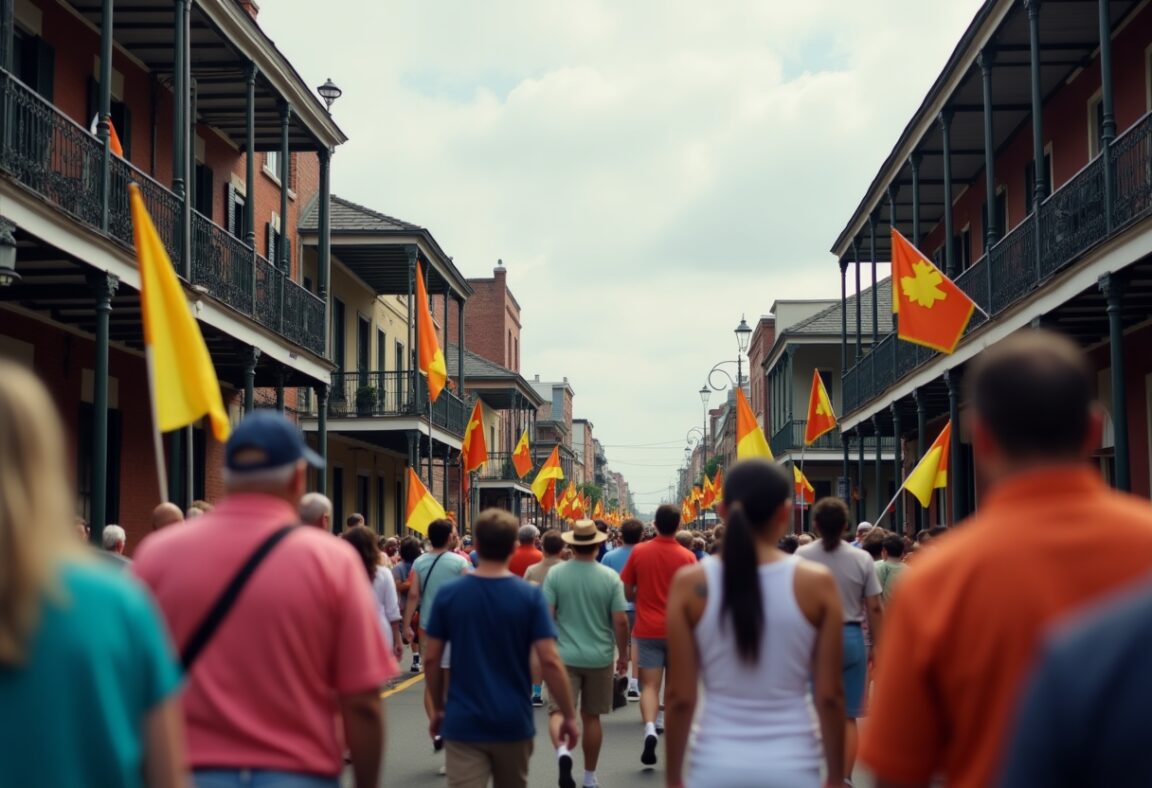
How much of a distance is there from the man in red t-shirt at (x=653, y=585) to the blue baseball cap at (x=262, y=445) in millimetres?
7265

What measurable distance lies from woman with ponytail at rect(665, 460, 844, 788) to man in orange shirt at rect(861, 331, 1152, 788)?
5.97 feet

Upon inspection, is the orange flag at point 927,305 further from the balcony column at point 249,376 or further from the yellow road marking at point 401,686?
the balcony column at point 249,376

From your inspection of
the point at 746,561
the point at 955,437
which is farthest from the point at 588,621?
the point at 955,437

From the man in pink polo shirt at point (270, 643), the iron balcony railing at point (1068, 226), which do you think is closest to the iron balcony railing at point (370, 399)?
the iron balcony railing at point (1068, 226)

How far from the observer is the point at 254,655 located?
3.98 metres

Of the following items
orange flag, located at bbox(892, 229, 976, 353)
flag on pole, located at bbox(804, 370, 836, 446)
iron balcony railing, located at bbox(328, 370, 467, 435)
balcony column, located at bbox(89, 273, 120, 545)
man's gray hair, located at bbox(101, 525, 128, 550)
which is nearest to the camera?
man's gray hair, located at bbox(101, 525, 128, 550)

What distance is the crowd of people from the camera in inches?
102

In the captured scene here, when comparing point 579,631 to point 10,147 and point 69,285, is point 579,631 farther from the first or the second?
point 69,285

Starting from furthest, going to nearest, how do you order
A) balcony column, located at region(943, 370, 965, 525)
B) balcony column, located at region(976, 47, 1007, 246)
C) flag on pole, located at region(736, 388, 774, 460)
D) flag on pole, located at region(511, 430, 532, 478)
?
flag on pole, located at region(511, 430, 532, 478) → flag on pole, located at region(736, 388, 774, 460) → balcony column, located at region(943, 370, 965, 525) → balcony column, located at region(976, 47, 1007, 246)

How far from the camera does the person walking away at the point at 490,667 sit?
639cm

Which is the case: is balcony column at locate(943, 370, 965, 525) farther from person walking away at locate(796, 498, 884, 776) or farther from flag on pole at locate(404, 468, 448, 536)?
person walking away at locate(796, 498, 884, 776)

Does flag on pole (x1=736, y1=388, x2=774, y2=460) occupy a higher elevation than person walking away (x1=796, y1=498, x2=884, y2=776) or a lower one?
higher

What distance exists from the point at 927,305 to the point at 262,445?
15.4m

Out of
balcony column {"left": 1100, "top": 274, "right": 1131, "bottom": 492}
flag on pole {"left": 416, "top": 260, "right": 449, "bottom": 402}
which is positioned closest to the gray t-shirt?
balcony column {"left": 1100, "top": 274, "right": 1131, "bottom": 492}
